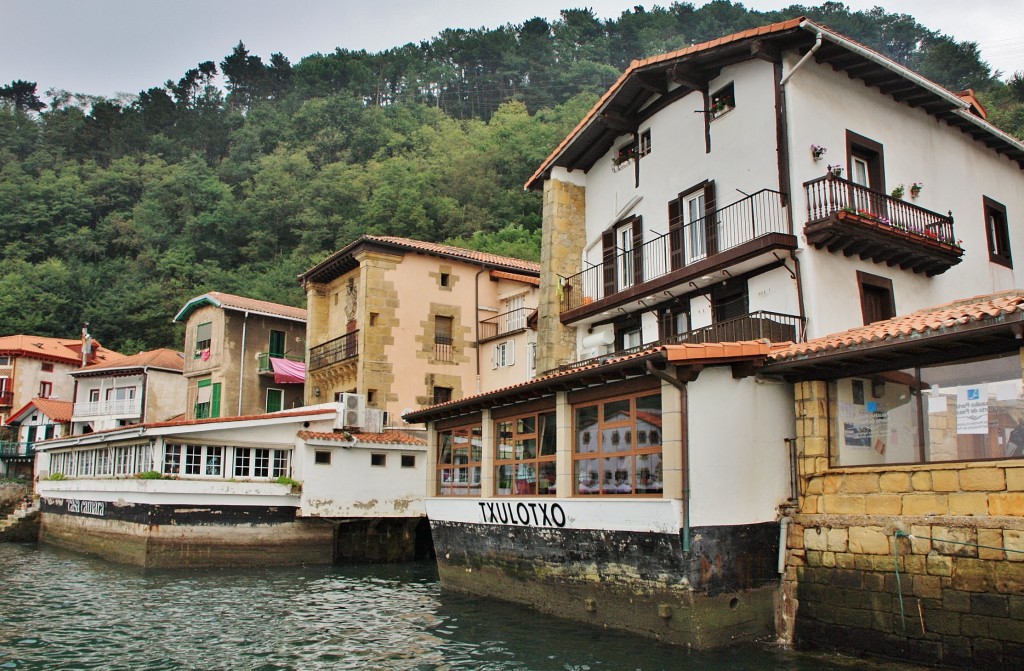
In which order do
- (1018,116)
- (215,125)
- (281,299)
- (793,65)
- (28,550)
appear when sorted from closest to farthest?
(793,65) < (28,550) < (1018,116) < (281,299) < (215,125)

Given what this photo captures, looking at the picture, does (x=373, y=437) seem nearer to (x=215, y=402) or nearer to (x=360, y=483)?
(x=360, y=483)

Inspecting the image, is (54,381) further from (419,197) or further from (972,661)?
(972,661)

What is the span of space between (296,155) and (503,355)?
51738mm

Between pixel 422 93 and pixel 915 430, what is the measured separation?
307 ft

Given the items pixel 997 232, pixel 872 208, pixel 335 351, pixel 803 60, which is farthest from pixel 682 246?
pixel 335 351

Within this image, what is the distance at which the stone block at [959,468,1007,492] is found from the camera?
35.6ft

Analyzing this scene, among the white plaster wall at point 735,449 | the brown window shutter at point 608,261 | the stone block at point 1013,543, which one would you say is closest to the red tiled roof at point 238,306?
the brown window shutter at point 608,261

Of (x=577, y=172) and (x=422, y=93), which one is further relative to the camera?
(x=422, y=93)

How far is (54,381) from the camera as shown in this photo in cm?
5472

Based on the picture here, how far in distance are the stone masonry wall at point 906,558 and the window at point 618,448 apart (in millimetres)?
2414

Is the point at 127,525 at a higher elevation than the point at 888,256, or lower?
lower

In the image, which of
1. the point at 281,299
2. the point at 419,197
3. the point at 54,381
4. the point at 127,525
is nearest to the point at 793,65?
the point at 127,525

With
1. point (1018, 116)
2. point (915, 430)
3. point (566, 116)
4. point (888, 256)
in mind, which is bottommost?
point (915, 430)

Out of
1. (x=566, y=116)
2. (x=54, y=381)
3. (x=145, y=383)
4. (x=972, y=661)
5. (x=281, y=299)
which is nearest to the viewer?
(x=972, y=661)
